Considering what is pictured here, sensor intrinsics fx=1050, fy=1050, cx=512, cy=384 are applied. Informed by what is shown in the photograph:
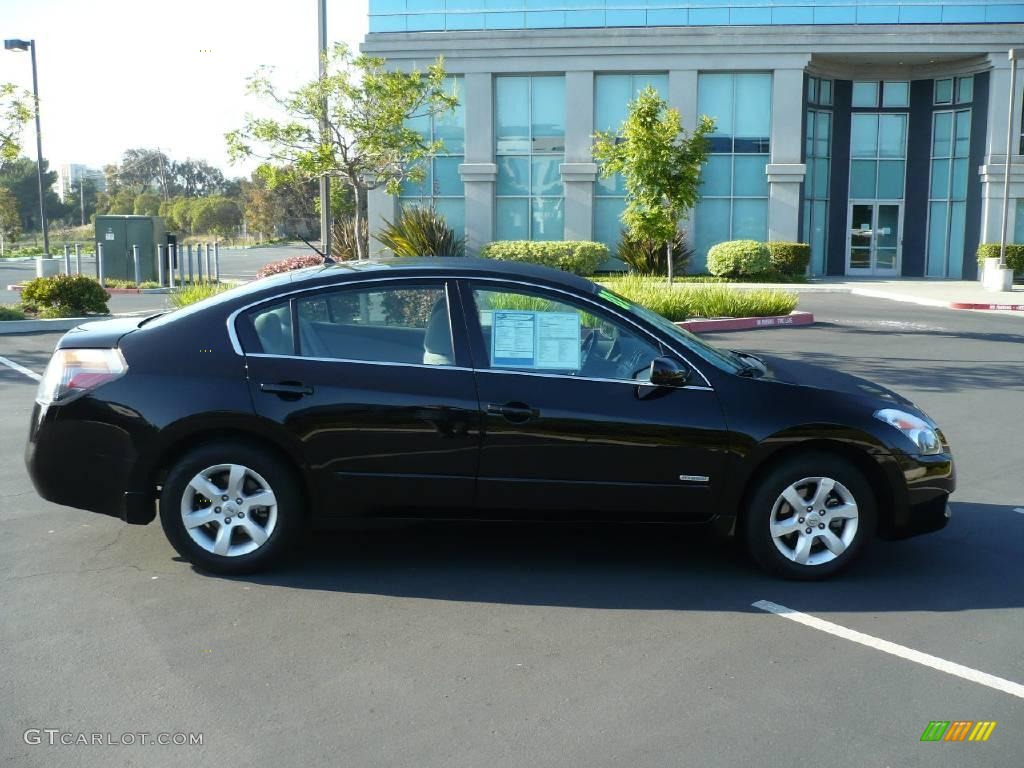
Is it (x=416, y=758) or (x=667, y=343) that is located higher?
(x=667, y=343)

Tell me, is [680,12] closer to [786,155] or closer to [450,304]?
[786,155]

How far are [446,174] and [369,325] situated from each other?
102 feet

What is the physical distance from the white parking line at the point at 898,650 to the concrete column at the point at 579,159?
100 feet

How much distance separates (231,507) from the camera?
5359mm

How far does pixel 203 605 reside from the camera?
5062 mm

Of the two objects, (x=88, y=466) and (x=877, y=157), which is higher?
(x=877, y=157)

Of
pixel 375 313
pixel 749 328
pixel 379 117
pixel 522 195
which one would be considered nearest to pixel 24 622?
pixel 375 313

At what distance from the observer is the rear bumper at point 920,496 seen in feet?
17.8

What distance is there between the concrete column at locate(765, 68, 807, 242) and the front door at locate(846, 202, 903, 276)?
420cm

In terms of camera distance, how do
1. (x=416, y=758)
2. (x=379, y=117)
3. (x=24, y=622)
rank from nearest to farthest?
(x=416, y=758)
(x=24, y=622)
(x=379, y=117)

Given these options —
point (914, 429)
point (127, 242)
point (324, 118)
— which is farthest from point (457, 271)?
point (127, 242)

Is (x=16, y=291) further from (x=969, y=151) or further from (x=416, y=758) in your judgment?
(x=969, y=151)

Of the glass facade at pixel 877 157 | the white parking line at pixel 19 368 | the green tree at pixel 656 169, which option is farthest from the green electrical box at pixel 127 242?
the glass facade at pixel 877 157

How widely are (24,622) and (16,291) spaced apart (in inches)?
987
